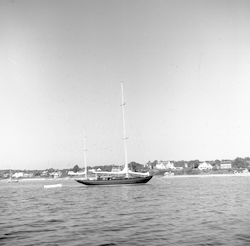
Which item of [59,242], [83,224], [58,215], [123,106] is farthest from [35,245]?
[123,106]

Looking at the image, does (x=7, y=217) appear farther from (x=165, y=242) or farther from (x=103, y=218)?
(x=165, y=242)

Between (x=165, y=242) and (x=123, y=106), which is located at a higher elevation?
(x=123, y=106)

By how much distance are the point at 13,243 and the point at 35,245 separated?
1.50 metres

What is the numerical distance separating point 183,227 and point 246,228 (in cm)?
364

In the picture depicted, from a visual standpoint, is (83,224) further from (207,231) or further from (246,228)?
(246,228)

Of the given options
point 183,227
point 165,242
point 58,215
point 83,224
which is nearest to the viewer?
point 165,242

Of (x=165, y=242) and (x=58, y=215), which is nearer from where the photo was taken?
(x=165, y=242)

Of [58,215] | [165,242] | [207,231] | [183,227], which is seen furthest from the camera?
[58,215]

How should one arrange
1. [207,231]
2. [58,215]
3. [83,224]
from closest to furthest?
1. [207,231]
2. [83,224]
3. [58,215]

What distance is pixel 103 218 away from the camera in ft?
80.2

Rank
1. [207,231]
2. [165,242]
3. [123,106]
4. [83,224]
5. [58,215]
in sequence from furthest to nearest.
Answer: [123,106]
[58,215]
[83,224]
[207,231]
[165,242]

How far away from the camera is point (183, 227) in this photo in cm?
1966

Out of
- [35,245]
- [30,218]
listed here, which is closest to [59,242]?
[35,245]

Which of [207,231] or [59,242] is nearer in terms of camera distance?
[59,242]
